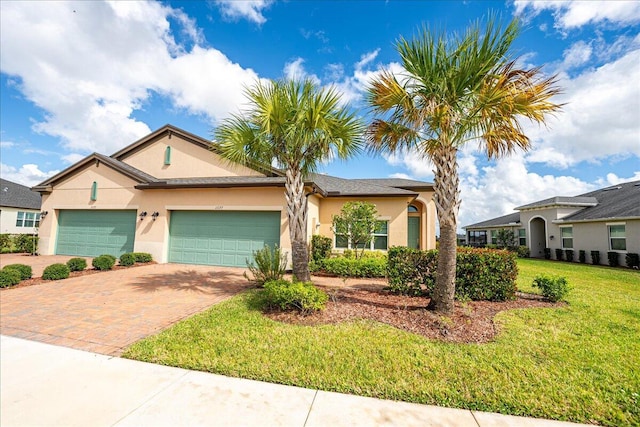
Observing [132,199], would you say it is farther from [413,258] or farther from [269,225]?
[413,258]

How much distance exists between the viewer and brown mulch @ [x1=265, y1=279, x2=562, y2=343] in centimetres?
486

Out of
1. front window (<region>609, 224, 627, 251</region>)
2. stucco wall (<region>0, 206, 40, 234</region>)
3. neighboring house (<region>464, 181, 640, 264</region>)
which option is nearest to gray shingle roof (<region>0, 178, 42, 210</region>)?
stucco wall (<region>0, 206, 40, 234</region>)

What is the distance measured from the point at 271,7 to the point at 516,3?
7702 millimetres

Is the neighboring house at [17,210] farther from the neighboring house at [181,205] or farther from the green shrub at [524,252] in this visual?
the green shrub at [524,252]

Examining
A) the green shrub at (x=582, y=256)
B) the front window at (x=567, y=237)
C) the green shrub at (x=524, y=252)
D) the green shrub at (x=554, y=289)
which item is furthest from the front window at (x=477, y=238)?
the green shrub at (x=554, y=289)

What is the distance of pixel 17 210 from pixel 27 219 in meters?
1.23

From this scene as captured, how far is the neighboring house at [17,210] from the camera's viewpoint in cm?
2216

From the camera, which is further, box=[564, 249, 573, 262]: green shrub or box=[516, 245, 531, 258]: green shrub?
box=[516, 245, 531, 258]: green shrub

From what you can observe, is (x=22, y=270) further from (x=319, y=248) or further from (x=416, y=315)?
(x=416, y=315)

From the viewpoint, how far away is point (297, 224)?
6621 mm

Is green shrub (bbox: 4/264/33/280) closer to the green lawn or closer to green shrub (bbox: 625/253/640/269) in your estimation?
the green lawn

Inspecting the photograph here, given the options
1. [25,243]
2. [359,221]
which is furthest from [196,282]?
[25,243]

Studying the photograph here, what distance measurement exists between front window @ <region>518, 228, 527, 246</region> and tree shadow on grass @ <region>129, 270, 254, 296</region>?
27.6 metres

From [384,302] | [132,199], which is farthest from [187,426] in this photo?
[132,199]
